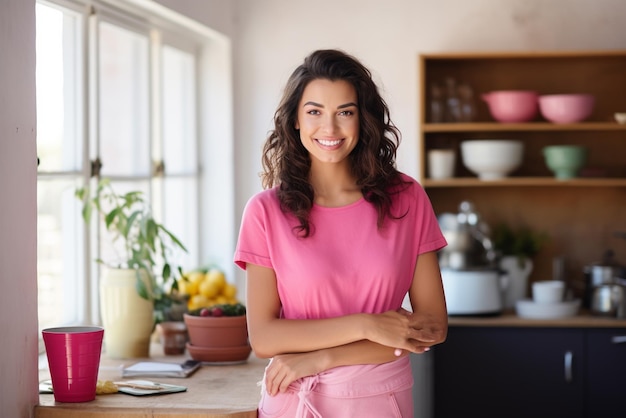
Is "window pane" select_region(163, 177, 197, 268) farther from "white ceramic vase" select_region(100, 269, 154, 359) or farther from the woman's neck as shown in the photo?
the woman's neck

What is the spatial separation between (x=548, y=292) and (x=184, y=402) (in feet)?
6.88

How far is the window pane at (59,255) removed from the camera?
9.96 ft

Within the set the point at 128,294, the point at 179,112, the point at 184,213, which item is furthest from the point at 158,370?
the point at 179,112

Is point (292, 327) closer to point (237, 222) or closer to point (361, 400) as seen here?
point (361, 400)

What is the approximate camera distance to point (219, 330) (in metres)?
2.90

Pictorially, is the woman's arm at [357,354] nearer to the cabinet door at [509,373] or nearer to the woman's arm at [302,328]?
the woman's arm at [302,328]

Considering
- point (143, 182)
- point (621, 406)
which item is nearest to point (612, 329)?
point (621, 406)

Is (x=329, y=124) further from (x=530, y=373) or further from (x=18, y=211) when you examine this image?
(x=530, y=373)

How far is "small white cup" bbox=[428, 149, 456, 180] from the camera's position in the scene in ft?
13.7

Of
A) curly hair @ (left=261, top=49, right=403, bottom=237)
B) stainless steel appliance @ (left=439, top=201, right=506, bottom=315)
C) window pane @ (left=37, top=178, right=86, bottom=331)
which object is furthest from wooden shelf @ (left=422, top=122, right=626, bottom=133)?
curly hair @ (left=261, top=49, right=403, bottom=237)

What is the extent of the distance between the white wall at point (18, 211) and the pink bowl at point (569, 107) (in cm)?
247

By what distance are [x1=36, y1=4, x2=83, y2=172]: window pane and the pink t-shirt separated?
3.54 feet

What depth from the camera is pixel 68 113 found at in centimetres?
318

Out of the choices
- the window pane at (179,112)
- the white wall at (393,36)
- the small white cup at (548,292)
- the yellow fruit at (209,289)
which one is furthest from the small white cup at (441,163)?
the yellow fruit at (209,289)
